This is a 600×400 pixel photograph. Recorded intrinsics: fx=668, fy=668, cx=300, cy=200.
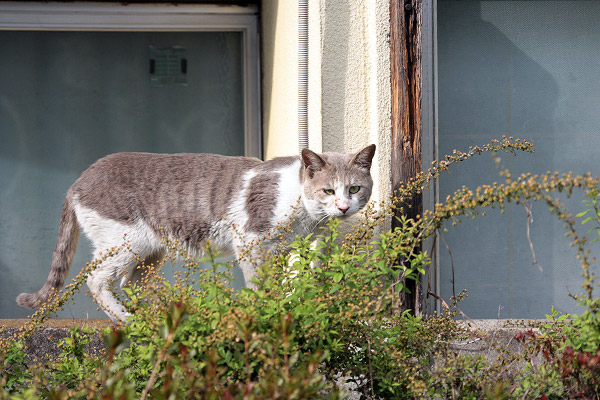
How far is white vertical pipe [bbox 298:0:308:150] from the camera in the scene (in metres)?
3.37

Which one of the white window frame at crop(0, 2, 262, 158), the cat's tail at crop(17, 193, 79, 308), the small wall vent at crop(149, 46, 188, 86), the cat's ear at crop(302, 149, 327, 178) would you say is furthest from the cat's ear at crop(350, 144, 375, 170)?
the small wall vent at crop(149, 46, 188, 86)

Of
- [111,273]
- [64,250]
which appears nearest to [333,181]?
[111,273]

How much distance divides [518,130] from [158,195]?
1926 millimetres

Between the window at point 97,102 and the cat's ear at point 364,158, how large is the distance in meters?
1.65

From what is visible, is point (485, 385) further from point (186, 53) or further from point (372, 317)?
point (186, 53)

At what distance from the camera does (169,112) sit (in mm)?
4594

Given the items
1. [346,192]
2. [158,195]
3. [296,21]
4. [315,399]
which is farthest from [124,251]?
[315,399]

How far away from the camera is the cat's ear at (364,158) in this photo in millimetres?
2982

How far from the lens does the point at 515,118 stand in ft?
11.7

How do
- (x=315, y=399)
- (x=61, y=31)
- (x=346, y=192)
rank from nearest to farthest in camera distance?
1. (x=315, y=399)
2. (x=346, y=192)
3. (x=61, y=31)

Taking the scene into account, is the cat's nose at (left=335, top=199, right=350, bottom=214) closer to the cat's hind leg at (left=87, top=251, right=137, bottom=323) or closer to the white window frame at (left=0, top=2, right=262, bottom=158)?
the cat's hind leg at (left=87, top=251, right=137, bottom=323)

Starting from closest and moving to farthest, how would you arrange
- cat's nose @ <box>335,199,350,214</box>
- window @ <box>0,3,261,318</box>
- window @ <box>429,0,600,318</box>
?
cat's nose @ <box>335,199,350,214</box>
window @ <box>429,0,600,318</box>
window @ <box>0,3,261,318</box>

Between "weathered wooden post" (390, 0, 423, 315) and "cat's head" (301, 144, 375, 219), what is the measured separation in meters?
0.24

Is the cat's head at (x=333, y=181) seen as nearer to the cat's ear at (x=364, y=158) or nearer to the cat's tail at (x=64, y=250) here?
the cat's ear at (x=364, y=158)
